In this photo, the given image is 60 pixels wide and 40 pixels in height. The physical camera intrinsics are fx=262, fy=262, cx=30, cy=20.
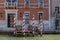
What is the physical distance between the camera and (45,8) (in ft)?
96.4

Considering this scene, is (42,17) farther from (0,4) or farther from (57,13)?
(0,4)

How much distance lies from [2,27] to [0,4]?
8.68ft

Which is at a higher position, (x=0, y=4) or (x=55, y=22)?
(x=0, y=4)

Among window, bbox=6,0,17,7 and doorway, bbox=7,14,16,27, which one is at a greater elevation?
window, bbox=6,0,17,7

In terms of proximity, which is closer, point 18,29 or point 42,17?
point 18,29

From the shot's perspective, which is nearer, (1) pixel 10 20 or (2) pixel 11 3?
(1) pixel 10 20

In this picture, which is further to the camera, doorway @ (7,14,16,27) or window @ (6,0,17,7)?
window @ (6,0,17,7)

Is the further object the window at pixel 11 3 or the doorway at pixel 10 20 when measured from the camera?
the window at pixel 11 3

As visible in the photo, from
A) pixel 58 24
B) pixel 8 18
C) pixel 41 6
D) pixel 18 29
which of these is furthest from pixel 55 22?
pixel 18 29

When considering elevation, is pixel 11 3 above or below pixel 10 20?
above

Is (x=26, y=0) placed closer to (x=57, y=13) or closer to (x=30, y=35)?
(x=57, y=13)

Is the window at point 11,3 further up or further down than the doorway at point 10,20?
further up

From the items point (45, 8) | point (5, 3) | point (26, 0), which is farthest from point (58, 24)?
point (5, 3)

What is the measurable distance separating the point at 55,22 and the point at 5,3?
19.3 feet
